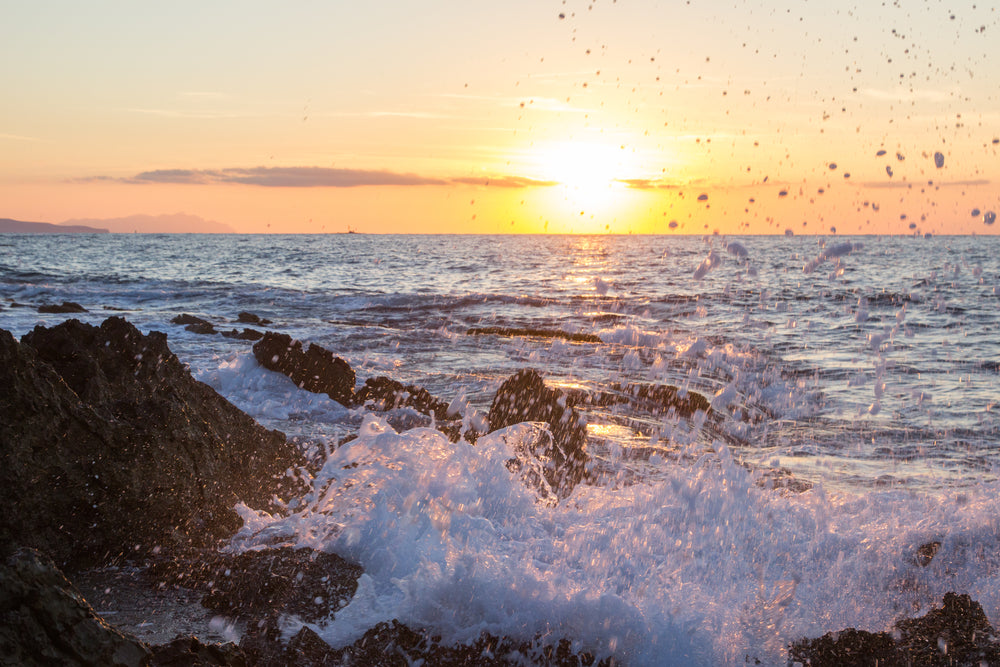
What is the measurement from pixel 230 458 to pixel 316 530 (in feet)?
3.95

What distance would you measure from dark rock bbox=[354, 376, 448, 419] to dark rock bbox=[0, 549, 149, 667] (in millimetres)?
6379

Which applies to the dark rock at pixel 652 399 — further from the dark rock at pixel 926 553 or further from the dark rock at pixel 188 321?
the dark rock at pixel 188 321

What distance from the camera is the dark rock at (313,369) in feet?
30.3

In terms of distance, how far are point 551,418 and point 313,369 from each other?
333 centimetres

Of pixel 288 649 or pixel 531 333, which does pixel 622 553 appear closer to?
pixel 288 649

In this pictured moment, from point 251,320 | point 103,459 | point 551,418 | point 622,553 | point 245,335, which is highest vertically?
point 103,459

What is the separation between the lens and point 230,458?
530 cm

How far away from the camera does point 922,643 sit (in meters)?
3.52

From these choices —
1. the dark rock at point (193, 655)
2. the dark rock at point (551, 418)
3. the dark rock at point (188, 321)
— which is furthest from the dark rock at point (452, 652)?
the dark rock at point (188, 321)

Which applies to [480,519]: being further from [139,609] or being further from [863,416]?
[863,416]

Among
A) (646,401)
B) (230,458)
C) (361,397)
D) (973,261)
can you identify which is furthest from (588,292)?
(973,261)

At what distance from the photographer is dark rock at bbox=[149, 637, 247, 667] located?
2.66 meters

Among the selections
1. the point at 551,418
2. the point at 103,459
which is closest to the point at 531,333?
the point at 551,418

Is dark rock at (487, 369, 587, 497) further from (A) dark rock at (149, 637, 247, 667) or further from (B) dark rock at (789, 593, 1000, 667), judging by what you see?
(A) dark rock at (149, 637, 247, 667)
